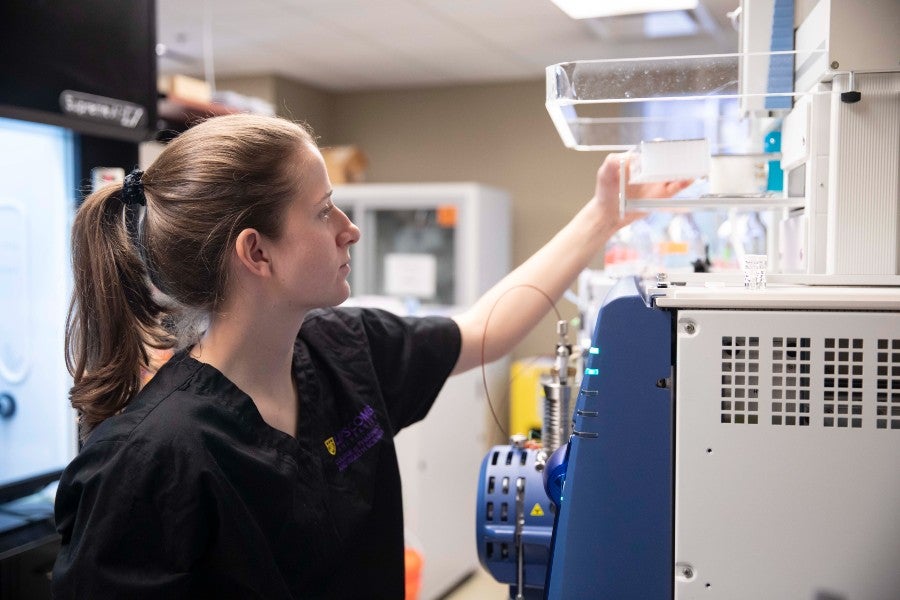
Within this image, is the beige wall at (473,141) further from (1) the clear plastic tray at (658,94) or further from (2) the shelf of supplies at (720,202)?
(2) the shelf of supplies at (720,202)

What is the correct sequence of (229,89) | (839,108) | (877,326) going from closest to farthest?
(877,326) < (839,108) < (229,89)

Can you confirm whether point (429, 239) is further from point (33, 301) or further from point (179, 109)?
point (33, 301)

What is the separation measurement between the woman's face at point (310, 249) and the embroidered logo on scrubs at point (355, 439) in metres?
0.22

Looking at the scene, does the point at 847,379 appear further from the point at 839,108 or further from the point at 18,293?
the point at 18,293

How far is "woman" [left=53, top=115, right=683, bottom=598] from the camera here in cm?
100

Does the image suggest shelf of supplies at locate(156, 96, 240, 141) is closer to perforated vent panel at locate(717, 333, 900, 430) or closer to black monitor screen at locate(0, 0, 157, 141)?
black monitor screen at locate(0, 0, 157, 141)

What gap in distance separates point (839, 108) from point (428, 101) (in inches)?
165

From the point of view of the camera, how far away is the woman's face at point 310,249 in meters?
1.13

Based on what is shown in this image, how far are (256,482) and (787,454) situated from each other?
66 cm

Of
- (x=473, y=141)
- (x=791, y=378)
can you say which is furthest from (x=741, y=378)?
(x=473, y=141)

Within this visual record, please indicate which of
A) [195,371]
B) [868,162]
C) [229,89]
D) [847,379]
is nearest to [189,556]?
[195,371]

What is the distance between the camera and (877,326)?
0.79 meters

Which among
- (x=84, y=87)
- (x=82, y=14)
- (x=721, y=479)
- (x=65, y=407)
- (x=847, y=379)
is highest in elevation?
(x=82, y=14)

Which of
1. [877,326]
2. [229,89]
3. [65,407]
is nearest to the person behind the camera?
[877,326]
